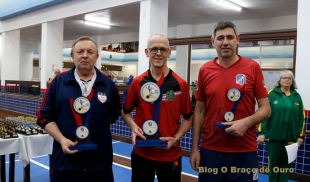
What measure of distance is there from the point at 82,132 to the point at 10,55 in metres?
11.1

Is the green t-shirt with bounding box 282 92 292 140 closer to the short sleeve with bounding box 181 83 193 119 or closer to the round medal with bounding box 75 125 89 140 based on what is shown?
the short sleeve with bounding box 181 83 193 119

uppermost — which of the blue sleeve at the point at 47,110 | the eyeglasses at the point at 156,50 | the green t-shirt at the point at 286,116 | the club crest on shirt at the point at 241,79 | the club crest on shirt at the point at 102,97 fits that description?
the eyeglasses at the point at 156,50

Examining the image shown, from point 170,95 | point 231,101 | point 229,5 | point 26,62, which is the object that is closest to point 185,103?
point 170,95

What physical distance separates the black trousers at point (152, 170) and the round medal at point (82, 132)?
17.7 inches

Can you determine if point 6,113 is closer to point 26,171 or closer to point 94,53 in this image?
point 26,171

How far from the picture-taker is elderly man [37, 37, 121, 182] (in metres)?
1.78

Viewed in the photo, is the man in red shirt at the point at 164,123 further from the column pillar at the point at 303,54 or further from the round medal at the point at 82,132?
the column pillar at the point at 303,54

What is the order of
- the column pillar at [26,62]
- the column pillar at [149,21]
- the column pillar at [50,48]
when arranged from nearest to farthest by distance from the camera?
the column pillar at [149,21]
the column pillar at [50,48]
the column pillar at [26,62]

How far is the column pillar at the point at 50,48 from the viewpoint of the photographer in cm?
878

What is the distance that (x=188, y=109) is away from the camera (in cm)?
200

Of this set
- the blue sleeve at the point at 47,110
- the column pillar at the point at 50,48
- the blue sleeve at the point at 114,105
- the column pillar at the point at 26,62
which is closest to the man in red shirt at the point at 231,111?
the blue sleeve at the point at 114,105

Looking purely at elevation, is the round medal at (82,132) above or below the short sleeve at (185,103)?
below

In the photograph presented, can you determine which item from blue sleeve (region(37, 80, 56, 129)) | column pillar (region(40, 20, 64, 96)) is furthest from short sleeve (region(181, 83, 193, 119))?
column pillar (region(40, 20, 64, 96))

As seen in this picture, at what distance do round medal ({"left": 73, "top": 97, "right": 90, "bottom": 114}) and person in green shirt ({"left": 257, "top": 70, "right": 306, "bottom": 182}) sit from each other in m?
2.51
